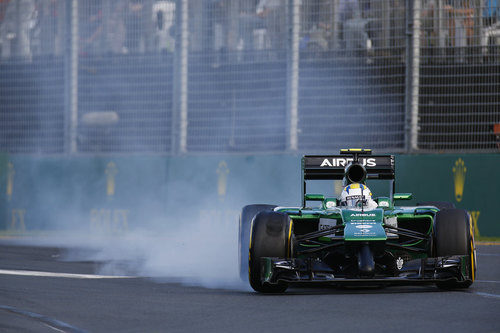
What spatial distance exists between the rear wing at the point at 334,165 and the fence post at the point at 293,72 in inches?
312

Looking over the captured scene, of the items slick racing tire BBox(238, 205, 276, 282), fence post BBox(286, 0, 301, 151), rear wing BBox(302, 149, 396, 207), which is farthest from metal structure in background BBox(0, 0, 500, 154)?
slick racing tire BBox(238, 205, 276, 282)

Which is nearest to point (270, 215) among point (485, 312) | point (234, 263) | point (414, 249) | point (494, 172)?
point (414, 249)

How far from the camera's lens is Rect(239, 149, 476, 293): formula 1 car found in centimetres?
888

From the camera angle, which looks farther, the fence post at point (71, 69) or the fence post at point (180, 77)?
the fence post at point (71, 69)

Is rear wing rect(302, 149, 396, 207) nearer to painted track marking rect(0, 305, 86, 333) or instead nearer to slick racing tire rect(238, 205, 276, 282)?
slick racing tire rect(238, 205, 276, 282)

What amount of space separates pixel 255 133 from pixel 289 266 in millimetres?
10522

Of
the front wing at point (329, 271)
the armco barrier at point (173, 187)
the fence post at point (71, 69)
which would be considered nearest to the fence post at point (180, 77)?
the armco barrier at point (173, 187)

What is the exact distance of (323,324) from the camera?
680cm

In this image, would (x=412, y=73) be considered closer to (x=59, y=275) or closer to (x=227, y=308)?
(x=59, y=275)

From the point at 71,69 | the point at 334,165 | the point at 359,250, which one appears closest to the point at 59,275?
the point at 334,165

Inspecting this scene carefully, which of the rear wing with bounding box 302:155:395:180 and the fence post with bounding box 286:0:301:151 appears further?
the fence post with bounding box 286:0:301:151

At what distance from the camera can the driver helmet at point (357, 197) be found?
1009 centimetres

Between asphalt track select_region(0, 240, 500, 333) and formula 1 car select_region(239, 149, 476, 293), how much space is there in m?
0.16

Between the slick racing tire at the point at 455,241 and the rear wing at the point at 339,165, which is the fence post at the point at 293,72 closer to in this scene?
the rear wing at the point at 339,165
